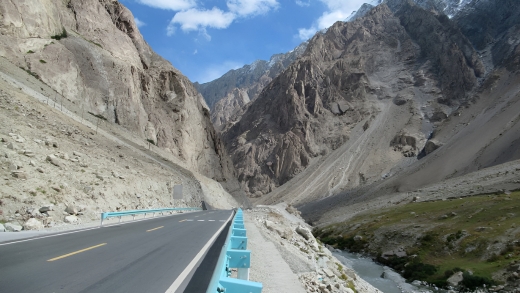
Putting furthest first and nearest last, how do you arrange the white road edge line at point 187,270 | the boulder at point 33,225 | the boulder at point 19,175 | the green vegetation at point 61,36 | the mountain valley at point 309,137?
the green vegetation at point 61,36 → the mountain valley at point 309,137 → the boulder at point 19,175 → the boulder at point 33,225 → the white road edge line at point 187,270

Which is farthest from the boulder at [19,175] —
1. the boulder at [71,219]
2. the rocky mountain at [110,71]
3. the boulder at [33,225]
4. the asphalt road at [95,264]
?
the rocky mountain at [110,71]

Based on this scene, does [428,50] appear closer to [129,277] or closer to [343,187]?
[343,187]

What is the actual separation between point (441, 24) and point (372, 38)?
35.9 m

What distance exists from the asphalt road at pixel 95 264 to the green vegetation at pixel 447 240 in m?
24.2

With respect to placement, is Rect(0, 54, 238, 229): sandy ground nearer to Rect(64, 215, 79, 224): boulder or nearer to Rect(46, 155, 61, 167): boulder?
Rect(46, 155, 61, 167): boulder

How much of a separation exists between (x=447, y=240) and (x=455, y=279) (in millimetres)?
7914

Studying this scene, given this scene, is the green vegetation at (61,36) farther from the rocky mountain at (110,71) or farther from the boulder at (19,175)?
the boulder at (19,175)

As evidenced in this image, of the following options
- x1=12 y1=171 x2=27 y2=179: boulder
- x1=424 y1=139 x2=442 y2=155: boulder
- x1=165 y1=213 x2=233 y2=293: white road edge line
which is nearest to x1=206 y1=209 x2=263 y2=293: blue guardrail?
x1=165 y1=213 x2=233 y2=293: white road edge line

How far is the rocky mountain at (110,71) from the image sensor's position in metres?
43.3

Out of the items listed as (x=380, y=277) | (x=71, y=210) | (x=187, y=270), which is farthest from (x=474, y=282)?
(x=71, y=210)

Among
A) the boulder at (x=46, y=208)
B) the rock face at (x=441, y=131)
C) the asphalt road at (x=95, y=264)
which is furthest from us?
the rock face at (x=441, y=131)

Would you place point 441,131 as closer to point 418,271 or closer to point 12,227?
point 418,271

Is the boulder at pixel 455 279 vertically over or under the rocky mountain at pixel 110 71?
under

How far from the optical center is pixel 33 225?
13328mm
